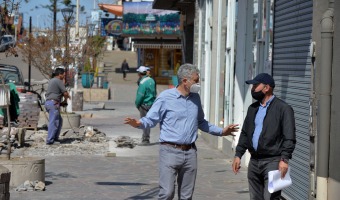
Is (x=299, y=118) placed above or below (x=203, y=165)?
above

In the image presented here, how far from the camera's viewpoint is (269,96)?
897 cm

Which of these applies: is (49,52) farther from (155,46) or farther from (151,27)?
(155,46)

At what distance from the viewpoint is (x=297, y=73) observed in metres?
11.8

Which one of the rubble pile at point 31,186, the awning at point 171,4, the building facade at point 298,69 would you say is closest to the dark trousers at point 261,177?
the building facade at point 298,69

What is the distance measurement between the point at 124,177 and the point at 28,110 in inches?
323

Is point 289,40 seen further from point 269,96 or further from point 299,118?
point 269,96

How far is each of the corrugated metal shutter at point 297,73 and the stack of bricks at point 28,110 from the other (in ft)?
33.6

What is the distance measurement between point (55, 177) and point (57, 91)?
5148mm

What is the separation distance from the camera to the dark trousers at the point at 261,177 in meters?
8.76

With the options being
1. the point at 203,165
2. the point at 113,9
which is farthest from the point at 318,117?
the point at 113,9

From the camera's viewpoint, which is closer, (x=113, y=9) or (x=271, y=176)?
(x=271, y=176)

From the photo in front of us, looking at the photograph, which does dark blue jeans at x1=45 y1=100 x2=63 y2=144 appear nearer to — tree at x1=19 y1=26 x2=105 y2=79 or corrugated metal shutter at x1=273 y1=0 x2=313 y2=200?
corrugated metal shutter at x1=273 y1=0 x2=313 y2=200

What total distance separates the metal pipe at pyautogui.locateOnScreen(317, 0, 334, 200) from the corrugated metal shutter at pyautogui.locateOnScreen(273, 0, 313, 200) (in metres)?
0.90

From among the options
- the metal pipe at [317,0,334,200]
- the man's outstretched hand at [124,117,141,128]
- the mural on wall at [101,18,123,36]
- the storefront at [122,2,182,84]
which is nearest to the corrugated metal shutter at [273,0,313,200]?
the metal pipe at [317,0,334,200]
